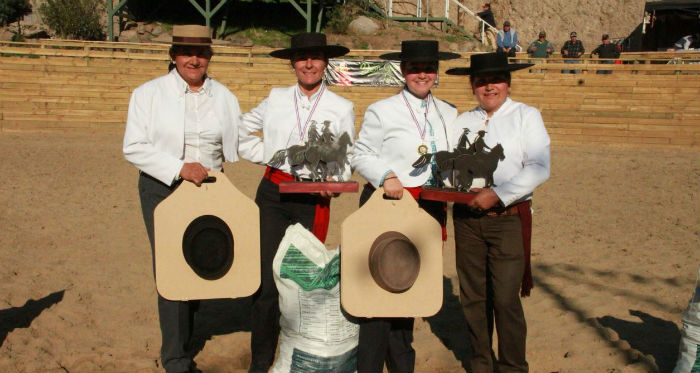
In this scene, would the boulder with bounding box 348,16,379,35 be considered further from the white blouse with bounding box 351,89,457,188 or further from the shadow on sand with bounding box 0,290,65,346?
the white blouse with bounding box 351,89,457,188

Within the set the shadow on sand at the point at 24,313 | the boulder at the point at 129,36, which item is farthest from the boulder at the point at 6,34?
the shadow on sand at the point at 24,313

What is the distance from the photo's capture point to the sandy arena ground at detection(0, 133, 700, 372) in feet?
15.3

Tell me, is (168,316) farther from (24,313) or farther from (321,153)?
(24,313)

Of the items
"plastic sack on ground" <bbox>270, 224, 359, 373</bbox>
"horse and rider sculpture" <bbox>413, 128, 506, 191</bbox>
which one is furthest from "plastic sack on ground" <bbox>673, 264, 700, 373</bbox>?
"plastic sack on ground" <bbox>270, 224, 359, 373</bbox>

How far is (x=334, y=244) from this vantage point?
7.65 meters

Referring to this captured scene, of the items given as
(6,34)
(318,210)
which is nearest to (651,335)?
(318,210)

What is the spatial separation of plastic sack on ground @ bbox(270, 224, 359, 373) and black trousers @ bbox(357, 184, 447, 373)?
99 mm

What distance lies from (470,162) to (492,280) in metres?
0.73

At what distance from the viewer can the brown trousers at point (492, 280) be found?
3.85 meters

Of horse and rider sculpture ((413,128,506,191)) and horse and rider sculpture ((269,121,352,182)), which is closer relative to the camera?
horse and rider sculpture ((413,128,506,191))

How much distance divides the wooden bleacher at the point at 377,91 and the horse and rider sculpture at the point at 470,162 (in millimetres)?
12903

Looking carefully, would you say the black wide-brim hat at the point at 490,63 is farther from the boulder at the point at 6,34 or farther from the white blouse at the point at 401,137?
the boulder at the point at 6,34

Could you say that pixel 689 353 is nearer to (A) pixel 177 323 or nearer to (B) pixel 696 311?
(B) pixel 696 311

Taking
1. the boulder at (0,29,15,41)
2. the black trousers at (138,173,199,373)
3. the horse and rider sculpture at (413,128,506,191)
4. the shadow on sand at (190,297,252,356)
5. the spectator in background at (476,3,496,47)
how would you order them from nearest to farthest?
1. the horse and rider sculpture at (413,128,506,191)
2. the black trousers at (138,173,199,373)
3. the shadow on sand at (190,297,252,356)
4. the boulder at (0,29,15,41)
5. the spectator in background at (476,3,496,47)
